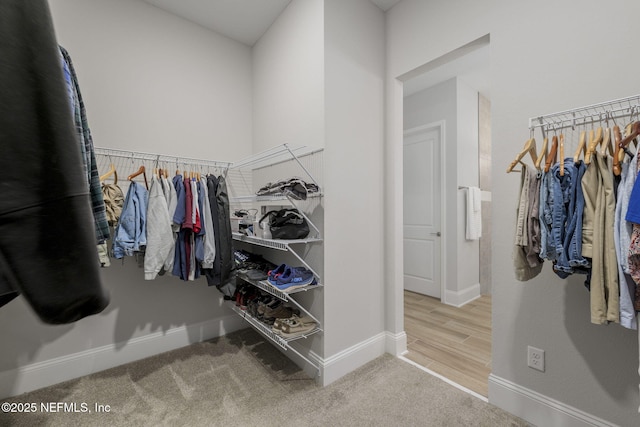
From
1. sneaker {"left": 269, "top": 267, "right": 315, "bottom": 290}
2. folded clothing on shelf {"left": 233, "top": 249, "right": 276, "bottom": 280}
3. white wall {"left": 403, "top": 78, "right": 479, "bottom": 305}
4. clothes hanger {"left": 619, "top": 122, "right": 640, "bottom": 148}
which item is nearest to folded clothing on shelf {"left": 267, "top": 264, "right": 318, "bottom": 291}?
sneaker {"left": 269, "top": 267, "right": 315, "bottom": 290}

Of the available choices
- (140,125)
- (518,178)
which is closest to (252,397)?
(518,178)

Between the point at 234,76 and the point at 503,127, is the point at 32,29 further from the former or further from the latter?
the point at 234,76

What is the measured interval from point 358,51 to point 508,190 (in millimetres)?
1454

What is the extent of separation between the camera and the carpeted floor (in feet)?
5.01

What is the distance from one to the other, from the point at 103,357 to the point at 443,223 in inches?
144

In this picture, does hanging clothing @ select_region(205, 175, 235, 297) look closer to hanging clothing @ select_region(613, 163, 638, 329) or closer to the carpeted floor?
the carpeted floor

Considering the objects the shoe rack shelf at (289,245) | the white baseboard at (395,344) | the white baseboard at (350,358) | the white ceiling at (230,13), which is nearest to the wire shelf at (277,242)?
the shoe rack shelf at (289,245)

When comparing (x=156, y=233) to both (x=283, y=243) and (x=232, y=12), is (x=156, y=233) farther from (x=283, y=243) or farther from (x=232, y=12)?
(x=232, y=12)

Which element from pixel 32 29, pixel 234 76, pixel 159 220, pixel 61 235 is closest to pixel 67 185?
pixel 61 235

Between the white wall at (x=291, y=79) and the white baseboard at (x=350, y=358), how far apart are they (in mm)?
1498

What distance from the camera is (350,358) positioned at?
199 cm

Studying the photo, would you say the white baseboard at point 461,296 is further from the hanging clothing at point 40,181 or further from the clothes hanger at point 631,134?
the hanging clothing at point 40,181

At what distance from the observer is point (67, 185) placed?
391 mm

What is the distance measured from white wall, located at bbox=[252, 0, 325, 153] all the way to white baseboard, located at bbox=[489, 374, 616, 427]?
187 centimetres
